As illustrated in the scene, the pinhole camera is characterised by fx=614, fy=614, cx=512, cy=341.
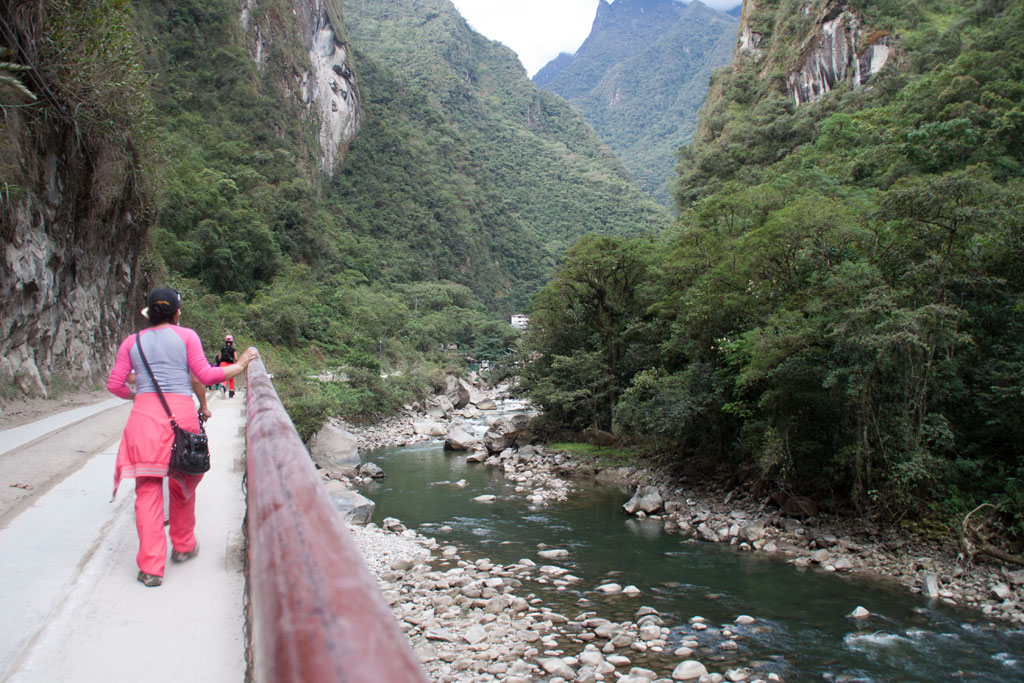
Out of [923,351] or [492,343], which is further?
[492,343]

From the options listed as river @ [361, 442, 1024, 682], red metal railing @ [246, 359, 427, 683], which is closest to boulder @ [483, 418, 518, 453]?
river @ [361, 442, 1024, 682]

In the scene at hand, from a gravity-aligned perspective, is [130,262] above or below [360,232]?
below

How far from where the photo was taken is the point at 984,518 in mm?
10766

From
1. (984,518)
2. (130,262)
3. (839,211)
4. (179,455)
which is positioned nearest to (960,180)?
(839,211)

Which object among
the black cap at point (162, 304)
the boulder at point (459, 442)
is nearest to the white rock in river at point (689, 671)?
the black cap at point (162, 304)

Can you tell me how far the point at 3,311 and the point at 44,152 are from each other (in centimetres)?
375

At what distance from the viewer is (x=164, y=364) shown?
353cm

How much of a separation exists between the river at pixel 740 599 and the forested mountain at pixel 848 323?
2.79m

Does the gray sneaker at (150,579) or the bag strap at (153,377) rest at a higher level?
the bag strap at (153,377)

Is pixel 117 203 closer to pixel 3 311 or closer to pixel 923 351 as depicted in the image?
pixel 3 311

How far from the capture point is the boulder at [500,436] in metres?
24.8

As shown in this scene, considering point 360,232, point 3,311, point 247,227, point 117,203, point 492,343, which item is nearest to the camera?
point 3,311

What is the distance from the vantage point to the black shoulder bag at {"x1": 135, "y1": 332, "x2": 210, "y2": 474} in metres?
3.32

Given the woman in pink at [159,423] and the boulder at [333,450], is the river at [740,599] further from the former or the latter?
the woman in pink at [159,423]
